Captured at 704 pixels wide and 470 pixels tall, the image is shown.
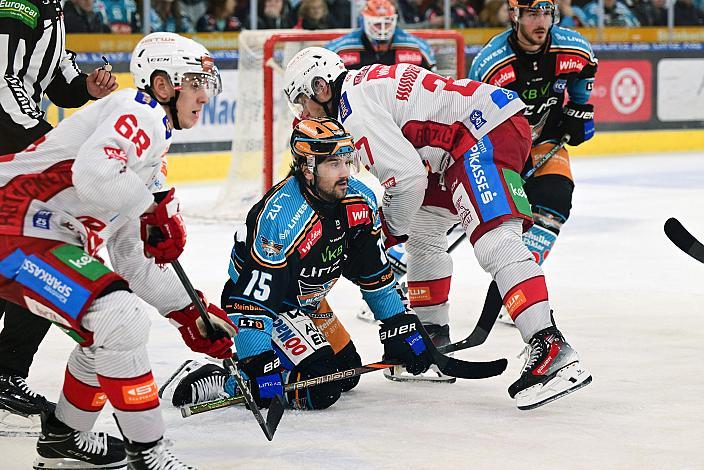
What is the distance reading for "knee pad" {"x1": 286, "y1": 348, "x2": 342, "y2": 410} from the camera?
11.2 ft

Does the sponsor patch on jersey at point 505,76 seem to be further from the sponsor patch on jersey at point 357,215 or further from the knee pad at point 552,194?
the sponsor patch on jersey at point 357,215

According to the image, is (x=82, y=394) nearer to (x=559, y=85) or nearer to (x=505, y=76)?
(x=505, y=76)

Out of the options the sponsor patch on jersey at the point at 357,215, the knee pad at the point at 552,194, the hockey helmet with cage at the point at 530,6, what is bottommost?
the knee pad at the point at 552,194

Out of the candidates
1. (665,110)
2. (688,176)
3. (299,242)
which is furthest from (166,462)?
(665,110)

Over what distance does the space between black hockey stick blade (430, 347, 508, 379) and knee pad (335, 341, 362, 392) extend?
0.25 meters

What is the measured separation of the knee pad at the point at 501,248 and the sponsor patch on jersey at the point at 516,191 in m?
0.05

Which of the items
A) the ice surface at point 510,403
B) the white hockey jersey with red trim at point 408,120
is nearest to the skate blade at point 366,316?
the ice surface at point 510,403

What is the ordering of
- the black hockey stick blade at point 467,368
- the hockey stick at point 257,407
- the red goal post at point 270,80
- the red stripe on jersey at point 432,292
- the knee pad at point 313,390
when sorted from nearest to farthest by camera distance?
the hockey stick at point 257,407 < the knee pad at point 313,390 < the black hockey stick blade at point 467,368 < the red stripe on jersey at point 432,292 < the red goal post at point 270,80

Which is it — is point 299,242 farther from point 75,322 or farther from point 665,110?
point 665,110

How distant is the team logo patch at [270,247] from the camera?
3.32 m

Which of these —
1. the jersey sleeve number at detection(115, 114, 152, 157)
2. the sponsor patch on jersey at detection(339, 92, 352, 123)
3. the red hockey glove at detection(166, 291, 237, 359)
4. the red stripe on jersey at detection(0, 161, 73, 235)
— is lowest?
the red hockey glove at detection(166, 291, 237, 359)

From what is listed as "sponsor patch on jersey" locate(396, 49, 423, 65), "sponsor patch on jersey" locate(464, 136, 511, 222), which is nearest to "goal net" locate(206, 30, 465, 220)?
"sponsor patch on jersey" locate(396, 49, 423, 65)

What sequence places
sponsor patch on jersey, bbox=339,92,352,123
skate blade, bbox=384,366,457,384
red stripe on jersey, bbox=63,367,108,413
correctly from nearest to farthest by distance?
1. red stripe on jersey, bbox=63,367,108,413
2. sponsor patch on jersey, bbox=339,92,352,123
3. skate blade, bbox=384,366,457,384

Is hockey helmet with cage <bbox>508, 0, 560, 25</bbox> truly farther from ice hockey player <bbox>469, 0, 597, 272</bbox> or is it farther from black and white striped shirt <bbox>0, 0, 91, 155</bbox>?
black and white striped shirt <bbox>0, 0, 91, 155</bbox>
